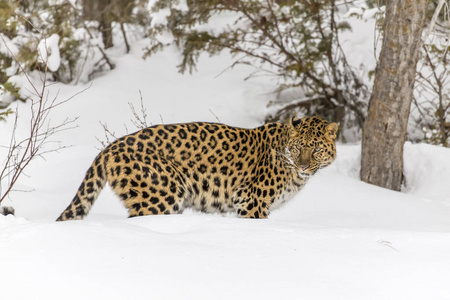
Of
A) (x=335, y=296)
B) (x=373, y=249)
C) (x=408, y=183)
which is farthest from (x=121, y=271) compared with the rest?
(x=408, y=183)

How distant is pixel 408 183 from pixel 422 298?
223 inches

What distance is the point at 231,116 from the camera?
12375 mm

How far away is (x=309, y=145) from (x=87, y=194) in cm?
202

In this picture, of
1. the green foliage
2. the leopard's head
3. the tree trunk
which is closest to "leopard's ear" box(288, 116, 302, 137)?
the leopard's head

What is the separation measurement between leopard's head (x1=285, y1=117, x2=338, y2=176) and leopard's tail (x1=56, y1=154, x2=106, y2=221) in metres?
1.72

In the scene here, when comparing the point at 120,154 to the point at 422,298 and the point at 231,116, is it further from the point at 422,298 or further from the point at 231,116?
the point at 231,116

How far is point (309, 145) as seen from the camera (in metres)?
5.89

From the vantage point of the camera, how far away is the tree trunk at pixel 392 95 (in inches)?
328

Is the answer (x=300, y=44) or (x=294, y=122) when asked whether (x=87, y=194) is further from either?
(x=300, y=44)

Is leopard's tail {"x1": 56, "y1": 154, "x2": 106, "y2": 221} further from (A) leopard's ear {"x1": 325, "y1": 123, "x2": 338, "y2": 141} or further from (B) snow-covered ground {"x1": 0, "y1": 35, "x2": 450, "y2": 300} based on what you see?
(A) leopard's ear {"x1": 325, "y1": 123, "x2": 338, "y2": 141}

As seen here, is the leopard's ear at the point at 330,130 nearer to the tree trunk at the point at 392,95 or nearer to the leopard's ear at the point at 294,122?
the leopard's ear at the point at 294,122

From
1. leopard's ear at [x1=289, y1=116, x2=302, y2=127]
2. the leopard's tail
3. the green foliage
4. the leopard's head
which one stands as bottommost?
the leopard's tail

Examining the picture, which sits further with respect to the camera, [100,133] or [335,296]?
[100,133]

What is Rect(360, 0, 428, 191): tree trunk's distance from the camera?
8.32 meters
